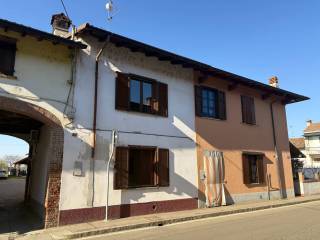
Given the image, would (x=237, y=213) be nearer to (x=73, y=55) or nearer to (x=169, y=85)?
(x=169, y=85)

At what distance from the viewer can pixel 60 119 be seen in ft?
32.9

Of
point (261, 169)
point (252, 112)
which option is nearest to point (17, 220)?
point (261, 169)

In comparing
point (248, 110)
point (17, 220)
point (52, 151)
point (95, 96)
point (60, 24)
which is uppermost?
point (60, 24)

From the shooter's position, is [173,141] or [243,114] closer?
[173,141]

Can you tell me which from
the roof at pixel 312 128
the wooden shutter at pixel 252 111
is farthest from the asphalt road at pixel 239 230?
the roof at pixel 312 128

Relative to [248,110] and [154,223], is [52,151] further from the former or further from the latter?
[248,110]

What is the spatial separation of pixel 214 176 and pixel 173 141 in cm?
286

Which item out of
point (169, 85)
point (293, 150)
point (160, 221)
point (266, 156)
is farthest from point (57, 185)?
point (293, 150)

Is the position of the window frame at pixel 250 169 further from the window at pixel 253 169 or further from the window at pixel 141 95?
the window at pixel 141 95

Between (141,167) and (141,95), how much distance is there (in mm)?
2994

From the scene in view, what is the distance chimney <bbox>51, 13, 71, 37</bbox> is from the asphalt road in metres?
7.70

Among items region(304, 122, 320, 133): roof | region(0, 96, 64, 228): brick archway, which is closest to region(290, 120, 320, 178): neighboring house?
region(304, 122, 320, 133): roof

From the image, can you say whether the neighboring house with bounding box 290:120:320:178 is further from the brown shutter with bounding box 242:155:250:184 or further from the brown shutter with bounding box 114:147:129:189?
the brown shutter with bounding box 114:147:129:189

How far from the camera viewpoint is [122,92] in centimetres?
1173
